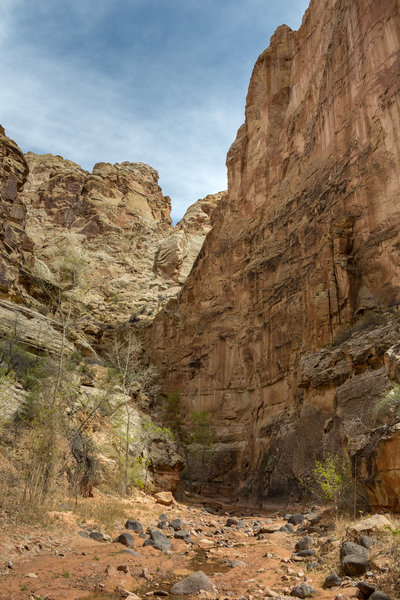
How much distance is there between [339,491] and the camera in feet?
45.2

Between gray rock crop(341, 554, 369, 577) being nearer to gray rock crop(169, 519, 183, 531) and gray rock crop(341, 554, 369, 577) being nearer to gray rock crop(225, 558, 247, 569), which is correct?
gray rock crop(225, 558, 247, 569)

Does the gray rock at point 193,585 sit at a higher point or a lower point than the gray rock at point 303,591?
lower

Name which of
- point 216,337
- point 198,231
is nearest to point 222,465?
point 216,337

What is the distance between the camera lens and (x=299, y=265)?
1214 inches

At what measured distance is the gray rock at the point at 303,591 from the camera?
24.6 ft

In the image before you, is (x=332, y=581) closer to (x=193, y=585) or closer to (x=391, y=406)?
(x=193, y=585)

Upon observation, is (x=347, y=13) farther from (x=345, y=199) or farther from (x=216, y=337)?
(x=216, y=337)

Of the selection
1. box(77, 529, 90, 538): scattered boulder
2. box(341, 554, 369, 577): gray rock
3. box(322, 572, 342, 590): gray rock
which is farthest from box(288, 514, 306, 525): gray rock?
box(322, 572, 342, 590): gray rock

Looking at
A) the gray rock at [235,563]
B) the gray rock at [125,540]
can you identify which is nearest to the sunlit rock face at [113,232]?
the gray rock at [125,540]

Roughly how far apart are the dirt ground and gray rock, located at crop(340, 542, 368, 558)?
0.48m

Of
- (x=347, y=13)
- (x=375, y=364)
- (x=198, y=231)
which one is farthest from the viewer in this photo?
(x=198, y=231)

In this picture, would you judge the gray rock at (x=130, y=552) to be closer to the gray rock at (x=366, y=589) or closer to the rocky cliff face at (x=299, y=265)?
the gray rock at (x=366, y=589)

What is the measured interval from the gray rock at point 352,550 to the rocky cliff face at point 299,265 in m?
5.98

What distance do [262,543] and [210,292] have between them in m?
31.3
